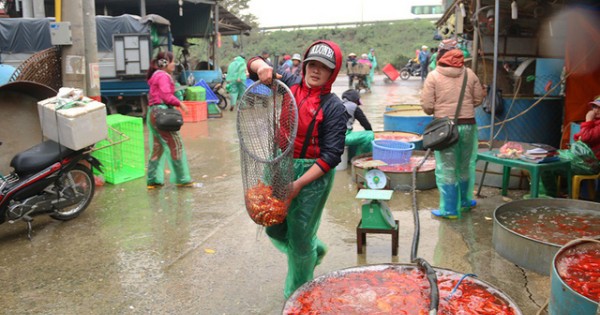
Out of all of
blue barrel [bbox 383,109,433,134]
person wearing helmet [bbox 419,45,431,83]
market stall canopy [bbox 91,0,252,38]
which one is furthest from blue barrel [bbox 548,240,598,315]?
person wearing helmet [bbox 419,45,431,83]

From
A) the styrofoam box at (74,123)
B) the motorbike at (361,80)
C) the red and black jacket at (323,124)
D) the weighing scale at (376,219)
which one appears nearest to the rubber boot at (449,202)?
the weighing scale at (376,219)

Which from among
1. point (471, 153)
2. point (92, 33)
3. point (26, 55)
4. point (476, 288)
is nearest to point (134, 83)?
point (26, 55)

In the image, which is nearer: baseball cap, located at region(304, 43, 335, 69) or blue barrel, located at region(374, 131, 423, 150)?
baseball cap, located at region(304, 43, 335, 69)

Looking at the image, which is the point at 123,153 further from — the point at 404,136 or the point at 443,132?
the point at 443,132

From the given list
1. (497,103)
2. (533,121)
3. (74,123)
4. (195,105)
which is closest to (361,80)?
(195,105)

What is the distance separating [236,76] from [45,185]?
990cm

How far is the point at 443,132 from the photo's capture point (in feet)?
17.2

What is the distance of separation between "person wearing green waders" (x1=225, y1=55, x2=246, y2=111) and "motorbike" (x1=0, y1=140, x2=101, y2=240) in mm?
9087

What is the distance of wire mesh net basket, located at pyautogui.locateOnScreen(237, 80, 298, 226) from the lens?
3066 millimetres

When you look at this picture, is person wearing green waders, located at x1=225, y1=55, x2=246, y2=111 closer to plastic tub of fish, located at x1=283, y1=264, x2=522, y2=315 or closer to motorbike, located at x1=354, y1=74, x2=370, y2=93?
motorbike, located at x1=354, y1=74, x2=370, y2=93

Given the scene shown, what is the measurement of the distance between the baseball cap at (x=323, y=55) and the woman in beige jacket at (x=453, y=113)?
2744mm

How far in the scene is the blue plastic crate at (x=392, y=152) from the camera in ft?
23.8

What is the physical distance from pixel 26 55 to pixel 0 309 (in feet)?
44.3

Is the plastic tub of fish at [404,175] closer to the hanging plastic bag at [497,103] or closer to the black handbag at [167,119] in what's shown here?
the hanging plastic bag at [497,103]
